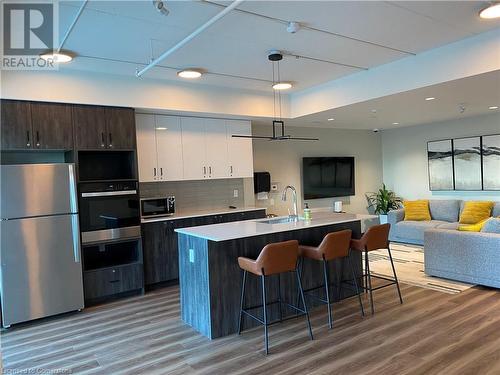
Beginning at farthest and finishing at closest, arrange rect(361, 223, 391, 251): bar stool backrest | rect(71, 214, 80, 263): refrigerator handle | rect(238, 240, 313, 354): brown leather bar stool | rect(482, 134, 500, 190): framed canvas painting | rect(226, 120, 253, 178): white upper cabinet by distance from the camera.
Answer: rect(482, 134, 500, 190): framed canvas painting, rect(226, 120, 253, 178): white upper cabinet, rect(71, 214, 80, 263): refrigerator handle, rect(361, 223, 391, 251): bar stool backrest, rect(238, 240, 313, 354): brown leather bar stool

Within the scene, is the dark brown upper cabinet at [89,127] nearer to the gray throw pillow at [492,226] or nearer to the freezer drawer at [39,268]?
the freezer drawer at [39,268]

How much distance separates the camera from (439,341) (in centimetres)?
319

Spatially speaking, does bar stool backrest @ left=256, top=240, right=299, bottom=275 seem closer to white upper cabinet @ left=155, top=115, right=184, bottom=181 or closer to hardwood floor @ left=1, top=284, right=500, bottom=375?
hardwood floor @ left=1, top=284, right=500, bottom=375

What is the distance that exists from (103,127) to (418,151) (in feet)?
22.0

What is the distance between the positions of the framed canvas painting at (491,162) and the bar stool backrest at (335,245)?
15.9ft

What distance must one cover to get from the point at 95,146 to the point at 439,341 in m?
4.22

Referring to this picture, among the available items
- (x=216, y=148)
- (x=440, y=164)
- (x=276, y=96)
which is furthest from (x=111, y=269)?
(x=440, y=164)

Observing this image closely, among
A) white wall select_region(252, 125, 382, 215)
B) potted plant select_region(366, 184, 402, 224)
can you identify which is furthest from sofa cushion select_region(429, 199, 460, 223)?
white wall select_region(252, 125, 382, 215)

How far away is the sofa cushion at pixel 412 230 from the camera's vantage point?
692cm

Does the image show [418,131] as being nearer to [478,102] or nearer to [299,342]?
[478,102]

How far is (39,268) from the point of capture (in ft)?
13.1

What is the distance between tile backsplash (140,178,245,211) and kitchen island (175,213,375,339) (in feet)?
6.47

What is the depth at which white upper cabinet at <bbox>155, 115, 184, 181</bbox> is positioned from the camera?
17.3ft

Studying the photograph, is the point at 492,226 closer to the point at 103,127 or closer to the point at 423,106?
the point at 423,106
